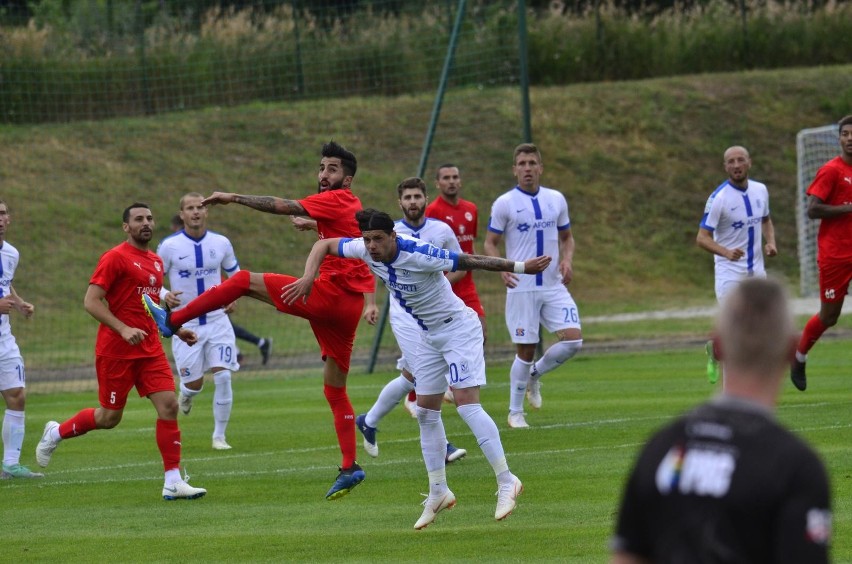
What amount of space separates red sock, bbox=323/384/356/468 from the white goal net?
20470mm

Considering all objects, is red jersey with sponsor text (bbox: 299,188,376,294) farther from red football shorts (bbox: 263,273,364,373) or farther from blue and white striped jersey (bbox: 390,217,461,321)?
blue and white striped jersey (bbox: 390,217,461,321)

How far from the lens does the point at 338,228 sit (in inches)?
407

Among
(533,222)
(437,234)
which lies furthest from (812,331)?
(437,234)

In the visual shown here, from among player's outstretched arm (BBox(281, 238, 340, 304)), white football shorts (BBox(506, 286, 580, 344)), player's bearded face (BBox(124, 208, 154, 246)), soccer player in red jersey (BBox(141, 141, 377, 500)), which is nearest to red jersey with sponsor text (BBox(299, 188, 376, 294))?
soccer player in red jersey (BBox(141, 141, 377, 500))

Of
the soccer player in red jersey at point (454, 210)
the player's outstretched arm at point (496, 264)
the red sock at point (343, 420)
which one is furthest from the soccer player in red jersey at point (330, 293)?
the soccer player in red jersey at point (454, 210)

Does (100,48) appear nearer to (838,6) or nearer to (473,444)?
(473,444)

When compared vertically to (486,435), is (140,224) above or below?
above

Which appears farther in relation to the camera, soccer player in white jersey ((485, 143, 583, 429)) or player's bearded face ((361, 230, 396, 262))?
soccer player in white jersey ((485, 143, 583, 429))

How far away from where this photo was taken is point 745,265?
1438cm

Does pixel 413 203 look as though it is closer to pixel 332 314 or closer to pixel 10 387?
pixel 332 314

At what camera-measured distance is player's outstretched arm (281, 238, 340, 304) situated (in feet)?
30.4

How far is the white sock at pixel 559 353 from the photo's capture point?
1361 centimetres

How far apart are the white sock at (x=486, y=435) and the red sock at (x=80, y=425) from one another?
3.70 m

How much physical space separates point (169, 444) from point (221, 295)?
4.46 feet
